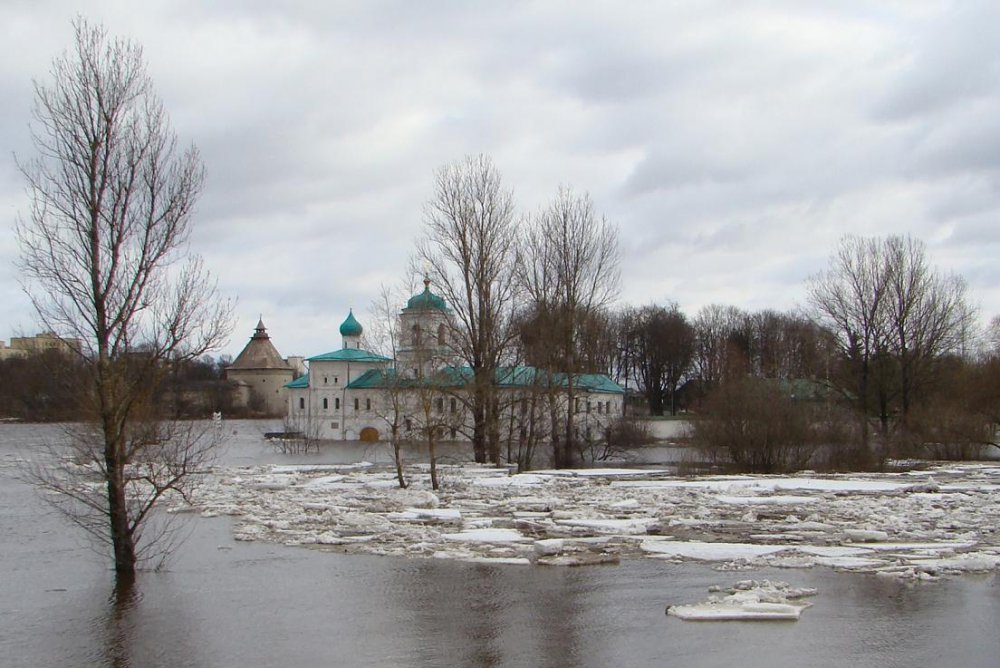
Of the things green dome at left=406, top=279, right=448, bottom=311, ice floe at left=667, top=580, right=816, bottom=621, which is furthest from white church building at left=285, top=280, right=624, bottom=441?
ice floe at left=667, top=580, right=816, bottom=621

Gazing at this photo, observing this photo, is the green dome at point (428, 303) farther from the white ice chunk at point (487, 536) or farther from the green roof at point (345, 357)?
the green roof at point (345, 357)

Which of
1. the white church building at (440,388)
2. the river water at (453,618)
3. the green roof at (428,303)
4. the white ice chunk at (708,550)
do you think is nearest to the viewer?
the river water at (453,618)

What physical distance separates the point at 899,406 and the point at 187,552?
4108 cm

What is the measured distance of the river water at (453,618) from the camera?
9.66 m

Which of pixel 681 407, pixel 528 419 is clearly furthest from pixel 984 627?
pixel 681 407

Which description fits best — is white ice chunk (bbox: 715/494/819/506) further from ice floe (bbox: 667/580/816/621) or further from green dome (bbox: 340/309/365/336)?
green dome (bbox: 340/309/365/336)

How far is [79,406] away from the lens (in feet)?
44.3

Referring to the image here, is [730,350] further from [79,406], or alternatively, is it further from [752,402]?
[79,406]

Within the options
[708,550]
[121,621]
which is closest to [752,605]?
[708,550]

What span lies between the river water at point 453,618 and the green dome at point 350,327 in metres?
63.5

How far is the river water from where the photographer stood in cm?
966

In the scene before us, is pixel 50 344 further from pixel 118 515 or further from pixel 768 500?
pixel 768 500

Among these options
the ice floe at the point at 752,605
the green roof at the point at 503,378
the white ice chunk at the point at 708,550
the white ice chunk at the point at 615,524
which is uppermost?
the green roof at the point at 503,378

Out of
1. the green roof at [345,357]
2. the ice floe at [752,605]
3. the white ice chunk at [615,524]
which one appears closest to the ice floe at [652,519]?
the white ice chunk at [615,524]
